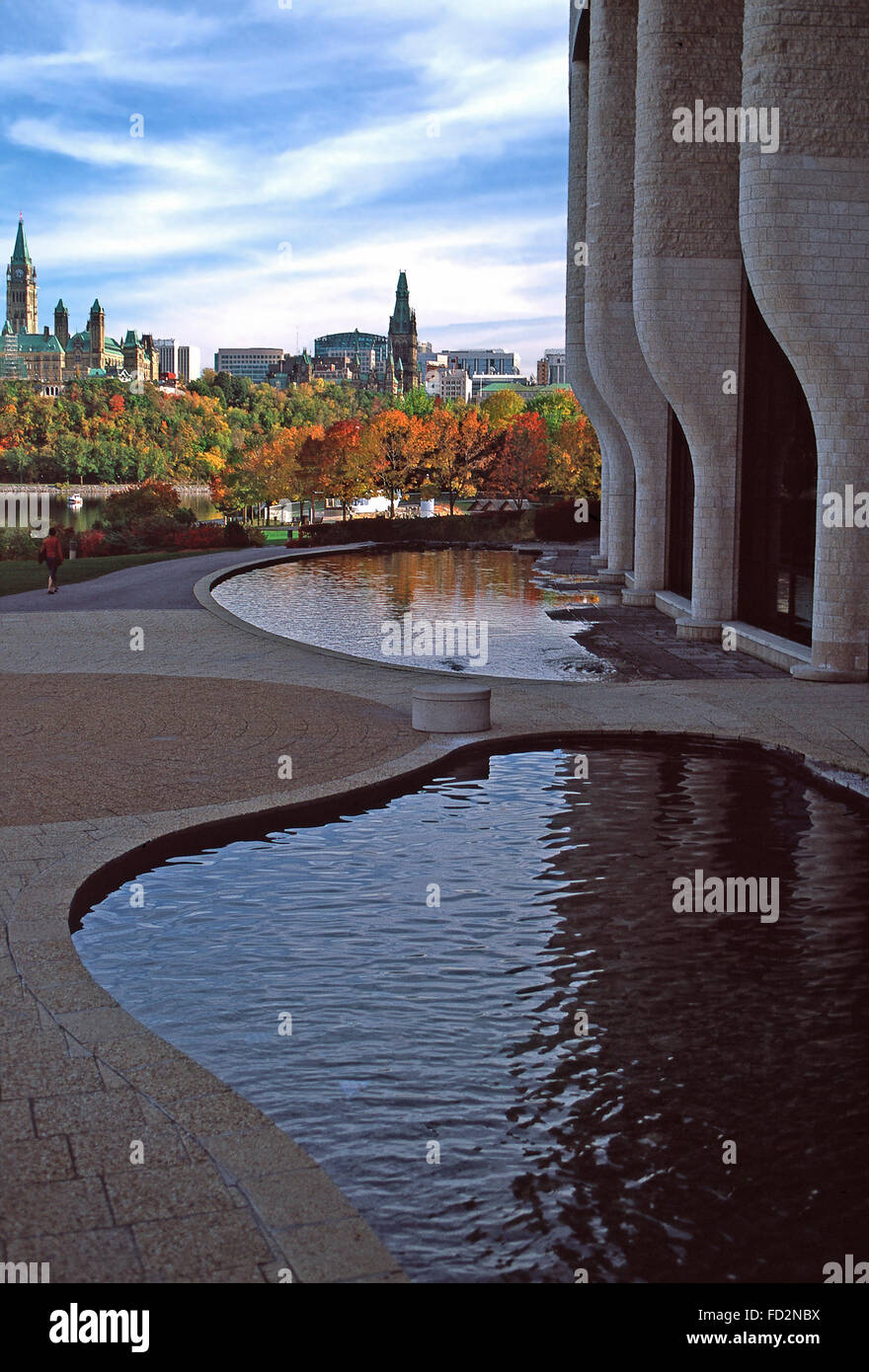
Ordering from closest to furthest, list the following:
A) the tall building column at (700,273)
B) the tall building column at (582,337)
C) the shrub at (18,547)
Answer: the tall building column at (700,273) < the tall building column at (582,337) < the shrub at (18,547)

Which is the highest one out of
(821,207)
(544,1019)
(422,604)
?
(821,207)

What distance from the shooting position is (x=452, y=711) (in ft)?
50.4

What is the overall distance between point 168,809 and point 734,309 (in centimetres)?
1787

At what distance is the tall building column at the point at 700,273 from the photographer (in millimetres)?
25578

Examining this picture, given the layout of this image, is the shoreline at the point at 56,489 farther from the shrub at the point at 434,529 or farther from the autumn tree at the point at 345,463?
the shrub at the point at 434,529

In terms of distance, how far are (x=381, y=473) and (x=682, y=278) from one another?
167ft

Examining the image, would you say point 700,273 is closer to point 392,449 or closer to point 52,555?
point 52,555

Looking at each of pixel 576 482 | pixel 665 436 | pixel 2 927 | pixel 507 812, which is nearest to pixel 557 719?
pixel 507 812

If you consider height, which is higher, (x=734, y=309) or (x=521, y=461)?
(x=734, y=309)

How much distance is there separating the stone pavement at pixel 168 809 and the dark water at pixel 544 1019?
1.67 feet

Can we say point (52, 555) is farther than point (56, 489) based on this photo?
No

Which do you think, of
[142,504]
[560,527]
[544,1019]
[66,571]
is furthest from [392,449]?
[544,1019]

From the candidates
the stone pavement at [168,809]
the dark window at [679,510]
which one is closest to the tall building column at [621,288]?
the dark window at [679,510]
